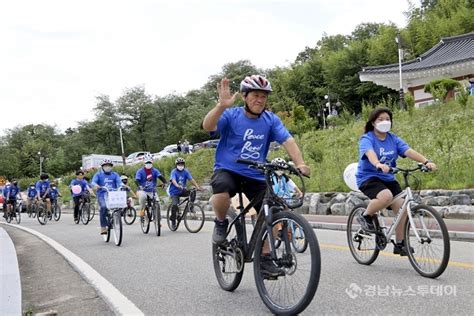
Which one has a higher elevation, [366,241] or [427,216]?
[427,216]

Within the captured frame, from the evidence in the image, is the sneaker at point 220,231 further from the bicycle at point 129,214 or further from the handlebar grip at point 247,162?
the bicycle at point 129,214

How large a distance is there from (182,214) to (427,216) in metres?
7.72

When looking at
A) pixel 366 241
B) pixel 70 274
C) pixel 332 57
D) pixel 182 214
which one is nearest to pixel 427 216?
pixel 366 241

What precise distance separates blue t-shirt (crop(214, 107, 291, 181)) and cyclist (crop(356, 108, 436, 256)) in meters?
1.44

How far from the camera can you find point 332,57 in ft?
160

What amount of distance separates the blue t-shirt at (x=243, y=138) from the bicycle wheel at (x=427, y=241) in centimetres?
176

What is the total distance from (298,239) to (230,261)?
1227 millimetres

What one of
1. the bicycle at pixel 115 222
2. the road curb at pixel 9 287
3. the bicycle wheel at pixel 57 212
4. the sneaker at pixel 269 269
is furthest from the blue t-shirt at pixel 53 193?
the sneaker at pixel 269 269

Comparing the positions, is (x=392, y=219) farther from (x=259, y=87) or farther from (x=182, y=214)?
(x=182, y=214)

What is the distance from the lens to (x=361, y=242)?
20.7 ft

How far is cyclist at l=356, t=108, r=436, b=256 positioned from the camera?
18.7 feet

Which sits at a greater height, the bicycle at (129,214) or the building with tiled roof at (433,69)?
the building with tiled roof at (433,69)

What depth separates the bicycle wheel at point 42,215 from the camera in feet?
62.7

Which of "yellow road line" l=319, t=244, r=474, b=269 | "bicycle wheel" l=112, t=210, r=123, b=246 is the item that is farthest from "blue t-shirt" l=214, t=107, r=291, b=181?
"bicycle wheel" l=112, t=210, r=123, b=246
